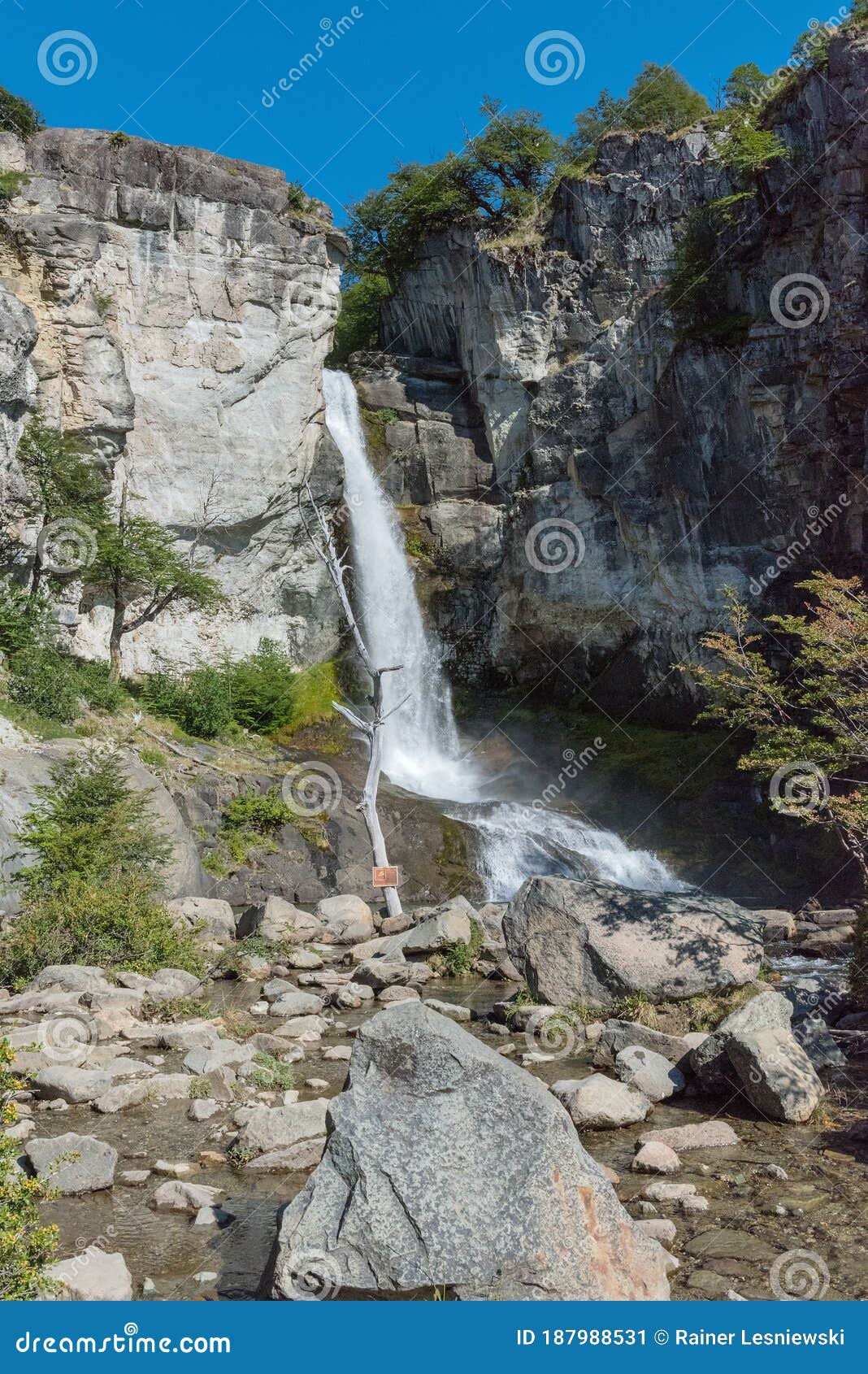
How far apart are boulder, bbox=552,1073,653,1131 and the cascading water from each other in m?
13.4

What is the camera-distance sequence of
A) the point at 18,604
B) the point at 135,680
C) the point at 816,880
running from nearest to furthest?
the point at 816,880 → the point at 18,604 → the point at 135,680

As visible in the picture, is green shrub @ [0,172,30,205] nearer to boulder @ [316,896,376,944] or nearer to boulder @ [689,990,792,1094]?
boulder @ [316,896,376,944]

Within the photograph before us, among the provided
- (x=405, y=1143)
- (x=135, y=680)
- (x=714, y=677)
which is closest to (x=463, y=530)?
(x=135, y=680)

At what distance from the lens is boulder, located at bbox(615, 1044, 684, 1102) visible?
28.6 ft

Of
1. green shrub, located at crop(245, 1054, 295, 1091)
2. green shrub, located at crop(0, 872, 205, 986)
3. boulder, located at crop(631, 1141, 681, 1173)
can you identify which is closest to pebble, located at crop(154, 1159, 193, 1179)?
green shrub, located at crop(245, 1054, 295, 1091)

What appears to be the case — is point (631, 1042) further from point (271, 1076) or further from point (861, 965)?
point (271, 1076)

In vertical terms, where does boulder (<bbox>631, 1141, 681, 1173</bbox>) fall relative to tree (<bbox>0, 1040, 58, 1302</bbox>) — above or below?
below

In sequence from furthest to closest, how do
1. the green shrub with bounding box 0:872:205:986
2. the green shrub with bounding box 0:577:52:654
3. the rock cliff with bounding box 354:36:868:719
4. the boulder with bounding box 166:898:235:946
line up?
the rock cliff with bounding box 354:36:868:719 < the green shrub with bounding box 0:577:52:654 < the boulder with bounding box 166:898:235:946 < the green shrub with bounding box 0:872:205:986

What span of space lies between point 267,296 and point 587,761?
661 inches

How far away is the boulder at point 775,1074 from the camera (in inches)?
310

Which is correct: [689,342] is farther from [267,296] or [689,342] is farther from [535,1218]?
[535,1218]

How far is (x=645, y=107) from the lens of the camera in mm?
31422

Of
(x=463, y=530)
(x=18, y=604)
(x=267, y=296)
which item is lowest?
(x=18, y=604)

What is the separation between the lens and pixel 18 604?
23109 millimetres
